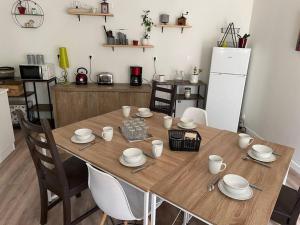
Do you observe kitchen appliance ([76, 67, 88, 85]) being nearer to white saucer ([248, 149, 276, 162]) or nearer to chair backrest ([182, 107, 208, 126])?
chair backrest ([182, 107, 208, 126])

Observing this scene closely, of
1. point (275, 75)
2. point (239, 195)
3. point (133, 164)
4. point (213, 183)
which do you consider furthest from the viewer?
point (275, 75)

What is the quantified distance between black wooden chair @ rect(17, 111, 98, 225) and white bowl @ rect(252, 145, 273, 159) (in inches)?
48.1

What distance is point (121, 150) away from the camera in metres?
1.60

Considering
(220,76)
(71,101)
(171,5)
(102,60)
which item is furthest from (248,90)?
(71,101)

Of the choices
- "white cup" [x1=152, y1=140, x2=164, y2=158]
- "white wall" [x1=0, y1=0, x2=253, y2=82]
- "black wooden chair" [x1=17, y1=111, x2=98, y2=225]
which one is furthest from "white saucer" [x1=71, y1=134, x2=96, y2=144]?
"white wall" [x1=0, y1=0, x2=253, y2=82]

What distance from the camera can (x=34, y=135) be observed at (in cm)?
162

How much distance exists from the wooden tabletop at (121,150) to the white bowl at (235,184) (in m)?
0.30

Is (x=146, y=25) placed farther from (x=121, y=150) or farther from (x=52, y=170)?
(x=52, y=170)

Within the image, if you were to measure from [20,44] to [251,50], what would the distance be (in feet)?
12.4

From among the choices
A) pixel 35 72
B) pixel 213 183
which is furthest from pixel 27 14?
pixel 213 183

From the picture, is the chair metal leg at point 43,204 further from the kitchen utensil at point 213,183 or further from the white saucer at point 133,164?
the kitchen utensil at point 213,183

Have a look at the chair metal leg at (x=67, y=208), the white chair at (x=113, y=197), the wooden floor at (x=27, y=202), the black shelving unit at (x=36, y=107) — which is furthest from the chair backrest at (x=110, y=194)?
the black shelving unit at (x=36, y=107)

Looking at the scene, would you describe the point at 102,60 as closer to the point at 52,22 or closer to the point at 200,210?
the point at 52,22

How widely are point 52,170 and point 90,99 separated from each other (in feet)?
6.97
